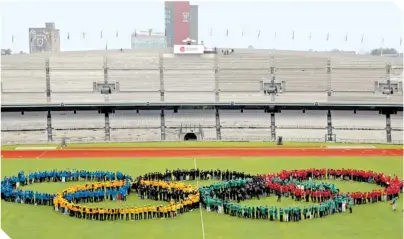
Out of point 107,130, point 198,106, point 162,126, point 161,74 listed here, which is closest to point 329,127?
point 198,106

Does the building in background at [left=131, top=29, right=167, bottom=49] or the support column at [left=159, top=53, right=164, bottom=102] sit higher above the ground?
the building in background at [left=131, top=29, right=167, bottom=49]

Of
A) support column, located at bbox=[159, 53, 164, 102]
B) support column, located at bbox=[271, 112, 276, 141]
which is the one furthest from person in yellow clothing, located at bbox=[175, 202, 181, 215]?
support column, located at bbox=[159, 53, 164, 102]

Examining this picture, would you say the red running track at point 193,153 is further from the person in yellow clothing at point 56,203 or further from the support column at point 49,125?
the person in yellow clothing at point 56,203

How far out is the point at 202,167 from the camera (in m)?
31.9

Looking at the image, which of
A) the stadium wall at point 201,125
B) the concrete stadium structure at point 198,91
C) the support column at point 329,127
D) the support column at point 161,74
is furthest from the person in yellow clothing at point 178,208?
the support column at point 161,74

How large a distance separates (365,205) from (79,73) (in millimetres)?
31742

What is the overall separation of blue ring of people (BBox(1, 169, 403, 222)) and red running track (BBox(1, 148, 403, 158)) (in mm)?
8023

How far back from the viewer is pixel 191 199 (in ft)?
72.6

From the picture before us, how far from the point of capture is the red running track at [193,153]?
36.8 m

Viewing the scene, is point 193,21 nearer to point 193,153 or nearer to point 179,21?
point 179,21

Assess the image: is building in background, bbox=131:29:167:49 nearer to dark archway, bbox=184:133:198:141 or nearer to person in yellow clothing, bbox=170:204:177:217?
dark archway, bbox=184:133:198:141

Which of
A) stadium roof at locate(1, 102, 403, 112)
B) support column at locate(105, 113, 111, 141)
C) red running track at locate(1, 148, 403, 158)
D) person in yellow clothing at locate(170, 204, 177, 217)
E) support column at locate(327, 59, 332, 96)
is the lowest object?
person in yellow clothing at locate(170, 204, 177, 217)

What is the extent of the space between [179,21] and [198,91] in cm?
9750

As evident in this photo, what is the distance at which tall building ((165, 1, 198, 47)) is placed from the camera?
14075 centimetres
